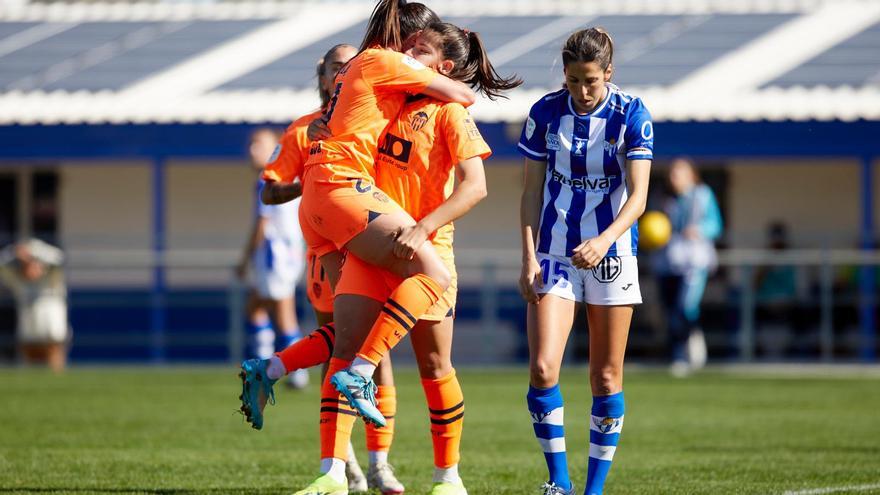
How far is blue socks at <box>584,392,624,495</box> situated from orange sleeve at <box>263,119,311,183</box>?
71.2 inches

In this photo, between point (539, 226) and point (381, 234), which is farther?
point (539, 226)

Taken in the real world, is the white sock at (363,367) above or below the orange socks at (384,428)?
above

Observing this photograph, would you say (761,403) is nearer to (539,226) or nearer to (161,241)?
(539,226)

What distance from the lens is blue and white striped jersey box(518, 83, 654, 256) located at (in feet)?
19.3

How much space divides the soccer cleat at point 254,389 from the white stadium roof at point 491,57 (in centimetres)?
1157

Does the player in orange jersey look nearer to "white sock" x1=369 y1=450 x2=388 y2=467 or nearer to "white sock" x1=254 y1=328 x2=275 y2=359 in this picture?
"white sock" x1=369 y1=450 x2=388 y2=467

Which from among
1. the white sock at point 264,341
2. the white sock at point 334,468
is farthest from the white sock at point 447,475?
the white sock at point 264,341

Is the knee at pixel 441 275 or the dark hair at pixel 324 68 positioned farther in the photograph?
the dark hair at pixel 324 68

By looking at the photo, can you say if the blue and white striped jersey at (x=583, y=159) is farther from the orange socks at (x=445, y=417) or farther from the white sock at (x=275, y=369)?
the white sock at (x=275, y=369)

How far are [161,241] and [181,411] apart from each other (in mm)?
7929

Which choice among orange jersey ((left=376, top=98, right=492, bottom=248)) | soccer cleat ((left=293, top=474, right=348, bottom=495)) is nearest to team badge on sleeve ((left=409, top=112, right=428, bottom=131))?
orange jersey ((left=376, top=98, right=492, bottom=248))

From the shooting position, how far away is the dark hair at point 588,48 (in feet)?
18.8

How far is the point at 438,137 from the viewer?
5.77m

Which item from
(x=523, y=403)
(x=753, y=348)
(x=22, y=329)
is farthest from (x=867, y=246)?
(x=22, y=329)
